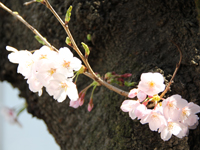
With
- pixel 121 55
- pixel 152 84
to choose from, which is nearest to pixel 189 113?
pixel 152 84

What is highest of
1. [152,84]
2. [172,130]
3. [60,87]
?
[60,87]

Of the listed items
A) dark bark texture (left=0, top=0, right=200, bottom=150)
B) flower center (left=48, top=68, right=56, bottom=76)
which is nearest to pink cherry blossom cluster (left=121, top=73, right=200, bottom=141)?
dark bark texture (left=0, top=0, right=200, bottom=150)

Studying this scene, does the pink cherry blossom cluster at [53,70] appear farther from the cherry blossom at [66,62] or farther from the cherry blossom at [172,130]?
the cherry blossom at [172,130]

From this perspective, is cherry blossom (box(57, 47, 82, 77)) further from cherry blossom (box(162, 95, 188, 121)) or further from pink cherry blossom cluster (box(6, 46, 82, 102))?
cherry blossom (box(162, 95, 188, 121))

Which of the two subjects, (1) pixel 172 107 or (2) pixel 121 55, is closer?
(1) pixel 172 107

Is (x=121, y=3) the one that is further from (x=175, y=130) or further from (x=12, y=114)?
(x=12, y=114)

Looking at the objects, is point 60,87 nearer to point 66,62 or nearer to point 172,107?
point 66,62
